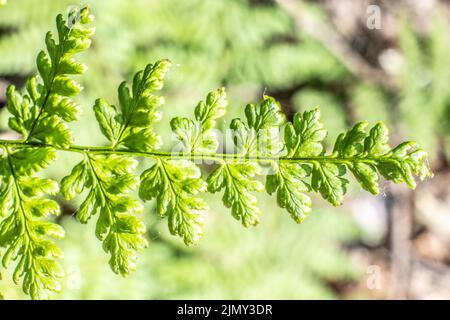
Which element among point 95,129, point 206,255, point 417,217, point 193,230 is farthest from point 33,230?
point 417,217

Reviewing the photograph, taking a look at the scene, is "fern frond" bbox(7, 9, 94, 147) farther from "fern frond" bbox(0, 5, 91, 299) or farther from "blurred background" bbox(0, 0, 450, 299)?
"blurred background" bbox(0, 0, 450, 299)

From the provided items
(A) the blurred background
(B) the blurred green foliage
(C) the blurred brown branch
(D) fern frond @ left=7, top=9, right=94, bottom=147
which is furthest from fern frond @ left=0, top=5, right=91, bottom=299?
(C) the blurred brown branch

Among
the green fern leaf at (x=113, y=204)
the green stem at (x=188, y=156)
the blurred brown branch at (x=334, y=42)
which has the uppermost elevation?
the blurred brown branch at (x=334, y=42)

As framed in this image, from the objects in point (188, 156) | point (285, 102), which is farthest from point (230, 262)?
point (188, 156)

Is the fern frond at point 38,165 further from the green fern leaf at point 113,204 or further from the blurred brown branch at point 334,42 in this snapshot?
the blurred brown branch at point 334,42

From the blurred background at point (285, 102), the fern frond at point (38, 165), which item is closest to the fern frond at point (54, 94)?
the fern frond at point (38, 165)

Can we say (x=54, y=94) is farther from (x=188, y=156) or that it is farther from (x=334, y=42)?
(x=334, y=42)

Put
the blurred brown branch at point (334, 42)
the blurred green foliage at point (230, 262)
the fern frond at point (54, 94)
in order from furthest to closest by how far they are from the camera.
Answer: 1. the blurred brown branch at point (334, 42)
2. the blurred green foliage at point (230, 262)
3. the fern frond at point (54, 94)

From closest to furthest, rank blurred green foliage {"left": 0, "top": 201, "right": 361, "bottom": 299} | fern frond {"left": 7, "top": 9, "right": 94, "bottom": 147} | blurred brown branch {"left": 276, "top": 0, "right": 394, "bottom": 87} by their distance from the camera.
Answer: fern frond {"left": 7, "top": 9, "right": 94, "bottom": 147} → blurred green foliage {"left": 0, "top": 201, "right": 361, "bottom": 299} → blurred brown branch {"left": 276, "top": 0, "right": 394, "bottom": 87}

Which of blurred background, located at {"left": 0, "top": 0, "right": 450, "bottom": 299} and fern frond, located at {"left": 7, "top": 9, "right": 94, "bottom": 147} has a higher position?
blurred background, located at {"left": 0, "top": 0, "right": 450, "bottom": 299}
